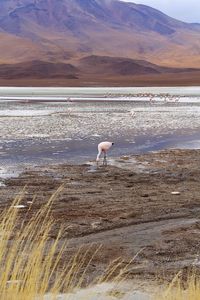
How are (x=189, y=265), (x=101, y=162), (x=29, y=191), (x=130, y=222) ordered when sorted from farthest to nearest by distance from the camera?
(x=101, y=162), (x=29, y=191), (x=130, y=222), (x=189, y=265)

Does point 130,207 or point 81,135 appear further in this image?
point 81,135

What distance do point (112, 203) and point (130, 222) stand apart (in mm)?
1266

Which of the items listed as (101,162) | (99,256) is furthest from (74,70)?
(99,256)

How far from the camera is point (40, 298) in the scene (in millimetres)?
4938

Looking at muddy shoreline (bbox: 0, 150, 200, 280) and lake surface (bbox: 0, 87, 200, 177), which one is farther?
lake surface (bbox: 0, 87, 200, 177)

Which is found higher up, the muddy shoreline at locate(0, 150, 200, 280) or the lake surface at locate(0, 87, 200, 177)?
the muddy shoreline at locate(0, 150, 200, 280)

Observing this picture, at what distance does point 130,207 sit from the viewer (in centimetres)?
1017

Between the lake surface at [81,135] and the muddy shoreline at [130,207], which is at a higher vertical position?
the muddy shoreline at [130,207]

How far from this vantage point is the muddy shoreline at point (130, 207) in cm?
774

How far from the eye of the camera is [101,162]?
15.5 m

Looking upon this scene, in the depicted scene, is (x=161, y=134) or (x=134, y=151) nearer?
(x=134, y=151)

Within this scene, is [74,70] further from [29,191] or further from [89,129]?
[29,191]

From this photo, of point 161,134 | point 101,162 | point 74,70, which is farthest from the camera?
point 74,70

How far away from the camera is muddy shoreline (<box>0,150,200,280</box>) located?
305 inches
